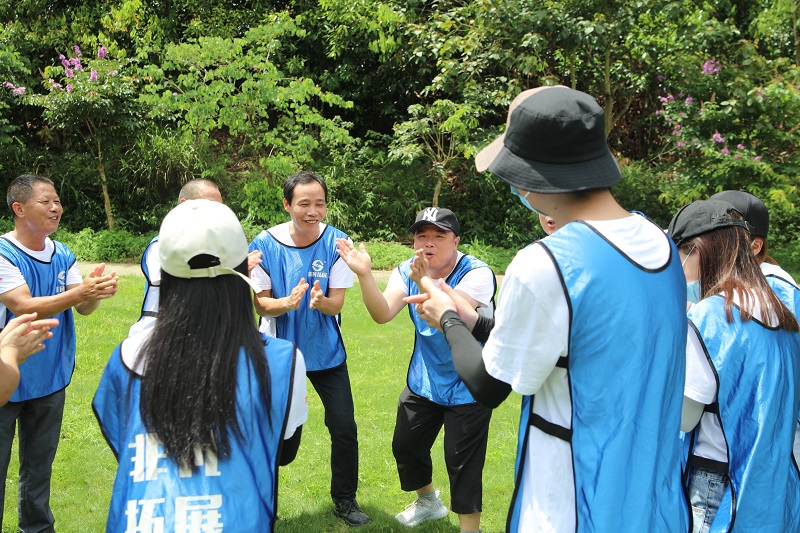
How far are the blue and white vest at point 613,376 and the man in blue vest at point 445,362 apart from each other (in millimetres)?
1997

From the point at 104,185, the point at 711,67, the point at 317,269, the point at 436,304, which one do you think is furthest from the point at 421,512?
the point at 104,185

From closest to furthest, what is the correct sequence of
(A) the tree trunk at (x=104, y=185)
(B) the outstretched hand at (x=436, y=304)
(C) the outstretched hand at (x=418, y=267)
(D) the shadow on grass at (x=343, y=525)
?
(B) the outstretched hand at (x=436, y=304) < (C) the outstretched hand at (x=418, y=267) < (D) the shadow on grass at (x=343, y=525) < (A) the tree trunk at (x=104, y=185)

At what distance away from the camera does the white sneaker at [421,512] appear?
471cm

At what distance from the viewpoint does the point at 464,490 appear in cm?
433

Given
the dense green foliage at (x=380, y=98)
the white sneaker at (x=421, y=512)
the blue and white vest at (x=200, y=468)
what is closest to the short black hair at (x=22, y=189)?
the blue and white vest at (x=200, y=468)

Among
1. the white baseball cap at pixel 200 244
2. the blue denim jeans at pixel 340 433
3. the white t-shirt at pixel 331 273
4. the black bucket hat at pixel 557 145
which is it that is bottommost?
the blue denim jeans at pixel 340 433

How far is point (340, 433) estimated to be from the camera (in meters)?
4.76

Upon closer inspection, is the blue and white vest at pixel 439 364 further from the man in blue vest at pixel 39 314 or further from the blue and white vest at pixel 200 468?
the blue and white vest at pixel 200 468

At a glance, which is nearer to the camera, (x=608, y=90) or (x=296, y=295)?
(x=296, y=295)

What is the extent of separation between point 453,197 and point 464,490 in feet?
39.9

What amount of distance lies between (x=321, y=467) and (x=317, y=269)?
1.60 meters

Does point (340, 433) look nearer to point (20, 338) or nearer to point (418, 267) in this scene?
point (418, 267)

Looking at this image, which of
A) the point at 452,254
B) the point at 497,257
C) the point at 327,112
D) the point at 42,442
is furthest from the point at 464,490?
the point at 327,112

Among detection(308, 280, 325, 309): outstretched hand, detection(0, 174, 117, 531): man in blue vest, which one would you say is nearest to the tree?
detection(0, 174, 117, 531): man in blue vest
